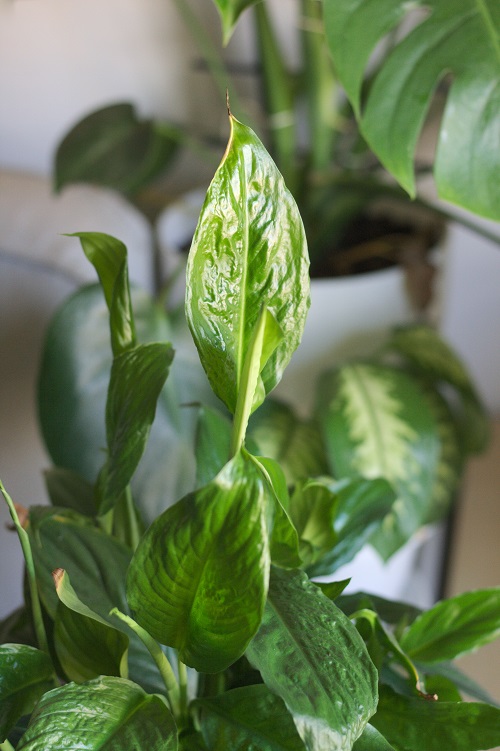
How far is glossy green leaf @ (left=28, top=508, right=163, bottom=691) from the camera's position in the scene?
0.38 m

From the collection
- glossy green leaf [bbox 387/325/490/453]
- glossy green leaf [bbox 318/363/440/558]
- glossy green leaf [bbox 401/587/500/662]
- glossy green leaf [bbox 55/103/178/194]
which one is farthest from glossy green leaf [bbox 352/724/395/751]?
glossy green leaf [bbox 55/103/178/194]

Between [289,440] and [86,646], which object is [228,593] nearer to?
[86,646]

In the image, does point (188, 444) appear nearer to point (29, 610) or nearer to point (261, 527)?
point (29, 610)

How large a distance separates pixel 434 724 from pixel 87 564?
177 mm

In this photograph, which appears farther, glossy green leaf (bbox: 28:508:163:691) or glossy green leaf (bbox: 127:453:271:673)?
glossy green leaf (bbox: 28:508:163:691)

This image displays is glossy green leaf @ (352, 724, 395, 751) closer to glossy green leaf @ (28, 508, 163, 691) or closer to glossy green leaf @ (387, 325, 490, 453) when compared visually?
glossy green leaf @ (28, 508, 163, 691)

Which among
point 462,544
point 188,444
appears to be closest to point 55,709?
point 188,444

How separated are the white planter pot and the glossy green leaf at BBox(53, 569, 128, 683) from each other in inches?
19.2

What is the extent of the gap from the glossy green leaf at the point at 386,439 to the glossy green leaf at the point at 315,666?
17.6 inches

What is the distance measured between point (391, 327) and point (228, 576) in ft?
2.31

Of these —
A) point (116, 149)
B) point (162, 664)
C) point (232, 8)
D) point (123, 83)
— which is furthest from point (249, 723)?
point (123, 83)

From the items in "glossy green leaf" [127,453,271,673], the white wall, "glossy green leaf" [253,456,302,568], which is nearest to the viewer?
"glossy green leaf" [127,453,271,673]

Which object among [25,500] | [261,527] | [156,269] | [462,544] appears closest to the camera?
[261,527]

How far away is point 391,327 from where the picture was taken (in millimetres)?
941
